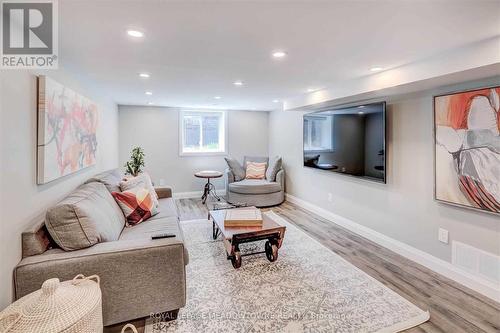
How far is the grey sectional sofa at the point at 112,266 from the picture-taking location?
5.31 feet

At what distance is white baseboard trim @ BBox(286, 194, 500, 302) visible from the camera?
89.7 inches

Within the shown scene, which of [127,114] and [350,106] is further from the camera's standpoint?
[127,114]

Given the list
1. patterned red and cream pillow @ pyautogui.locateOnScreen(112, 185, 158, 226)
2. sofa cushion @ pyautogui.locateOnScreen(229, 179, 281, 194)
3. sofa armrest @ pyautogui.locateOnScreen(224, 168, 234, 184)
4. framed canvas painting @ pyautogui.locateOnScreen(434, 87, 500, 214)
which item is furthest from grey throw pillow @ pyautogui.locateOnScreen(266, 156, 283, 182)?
framed canvas painting @ pyautogui.locateOnScreen(434, 87, 500, 214)

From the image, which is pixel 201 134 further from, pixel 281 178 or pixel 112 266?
pixel 112 266

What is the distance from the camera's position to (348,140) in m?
3.80

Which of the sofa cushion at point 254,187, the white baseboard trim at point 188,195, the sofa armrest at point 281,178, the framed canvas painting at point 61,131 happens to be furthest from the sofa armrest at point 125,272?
the white baseboard trim at point 188,195

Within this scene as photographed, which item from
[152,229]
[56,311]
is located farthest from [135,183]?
[56,311]

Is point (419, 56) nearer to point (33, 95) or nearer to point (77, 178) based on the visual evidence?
point (33, 95)

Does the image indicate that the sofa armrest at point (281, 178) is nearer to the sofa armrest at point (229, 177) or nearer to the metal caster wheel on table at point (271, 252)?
the sofa armrest at point (229, 177)

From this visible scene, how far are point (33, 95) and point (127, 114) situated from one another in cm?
411

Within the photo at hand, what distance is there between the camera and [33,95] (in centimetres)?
181

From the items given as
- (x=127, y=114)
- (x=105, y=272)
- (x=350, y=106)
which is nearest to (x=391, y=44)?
(x=350, y=106)

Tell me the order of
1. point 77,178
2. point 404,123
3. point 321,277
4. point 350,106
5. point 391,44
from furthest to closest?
point 350,106 → point 404,123 → point 77,178 → point 321,277 → point 391,44

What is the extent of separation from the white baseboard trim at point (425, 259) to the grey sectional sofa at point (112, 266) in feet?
8.41
